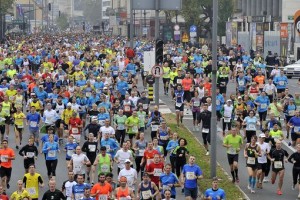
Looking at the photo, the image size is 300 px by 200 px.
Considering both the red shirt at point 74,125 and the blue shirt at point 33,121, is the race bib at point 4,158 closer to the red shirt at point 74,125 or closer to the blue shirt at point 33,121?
the red shirt at point 74,125

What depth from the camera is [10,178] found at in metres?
23.5

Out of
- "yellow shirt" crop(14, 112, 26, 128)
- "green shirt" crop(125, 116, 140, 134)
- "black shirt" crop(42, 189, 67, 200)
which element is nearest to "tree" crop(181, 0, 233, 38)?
"yellow shirt" crop(14, 112, 26, 128)

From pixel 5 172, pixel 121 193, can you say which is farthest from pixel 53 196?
pixel 5 172

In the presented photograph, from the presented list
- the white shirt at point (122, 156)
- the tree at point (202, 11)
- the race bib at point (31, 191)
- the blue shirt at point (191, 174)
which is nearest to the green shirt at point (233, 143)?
the white shirt at point (122, 156)

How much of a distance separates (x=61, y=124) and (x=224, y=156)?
4491 millimetres

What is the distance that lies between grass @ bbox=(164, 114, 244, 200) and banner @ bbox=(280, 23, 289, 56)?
28.4 metres

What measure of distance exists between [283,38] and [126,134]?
35.4 m

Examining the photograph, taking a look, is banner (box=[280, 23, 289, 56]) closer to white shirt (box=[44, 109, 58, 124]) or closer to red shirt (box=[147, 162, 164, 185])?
white shirt (box=[44, 109, 58, 124])

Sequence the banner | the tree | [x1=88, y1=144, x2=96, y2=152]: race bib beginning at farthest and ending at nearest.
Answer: the tree, the banner, [x1=88, y1=144, x2=96, y2=152]: race bib

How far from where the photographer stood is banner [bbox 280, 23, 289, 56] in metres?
61.0

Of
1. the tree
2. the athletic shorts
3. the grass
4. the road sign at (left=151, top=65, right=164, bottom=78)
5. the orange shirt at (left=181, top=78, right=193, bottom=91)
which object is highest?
the tree

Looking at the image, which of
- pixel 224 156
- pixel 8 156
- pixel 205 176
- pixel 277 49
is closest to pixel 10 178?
pixel 8 156

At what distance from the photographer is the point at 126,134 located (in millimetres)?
27938

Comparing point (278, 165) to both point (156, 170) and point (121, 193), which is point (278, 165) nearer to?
point (156, 170)
